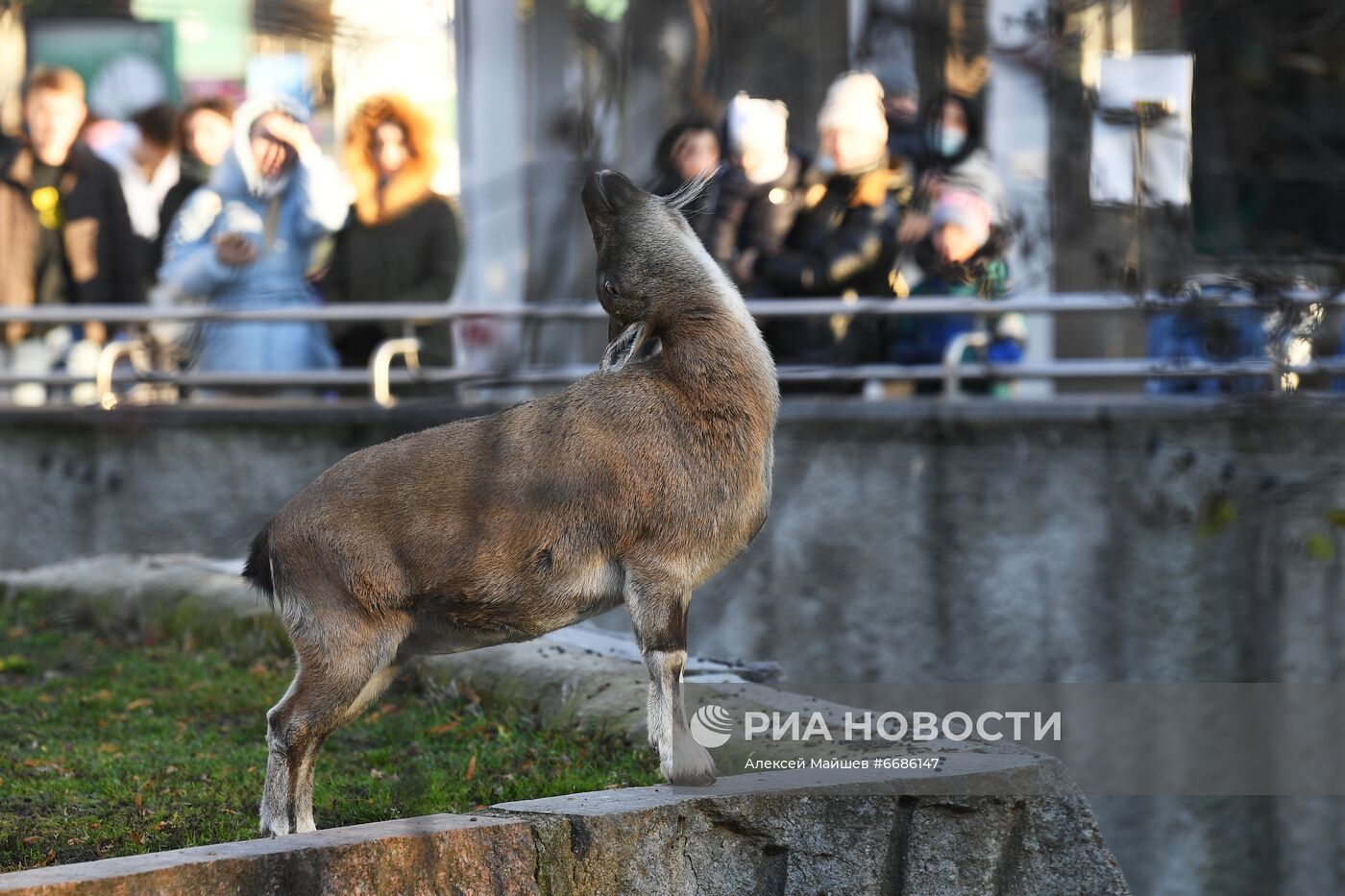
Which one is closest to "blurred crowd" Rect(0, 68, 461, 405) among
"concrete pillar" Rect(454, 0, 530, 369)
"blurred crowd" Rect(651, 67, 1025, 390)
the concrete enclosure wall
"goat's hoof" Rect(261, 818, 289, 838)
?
"concrete pillar" Rect(454, 0, 530, 369)

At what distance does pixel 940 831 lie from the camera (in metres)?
4.70

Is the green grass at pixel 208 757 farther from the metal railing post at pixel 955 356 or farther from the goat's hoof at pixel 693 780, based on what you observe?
the metal railing post at pixel 955 356

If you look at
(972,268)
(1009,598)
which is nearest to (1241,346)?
(972,268)

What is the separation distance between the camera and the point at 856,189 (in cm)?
384

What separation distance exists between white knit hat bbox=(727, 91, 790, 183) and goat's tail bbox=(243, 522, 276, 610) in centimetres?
162

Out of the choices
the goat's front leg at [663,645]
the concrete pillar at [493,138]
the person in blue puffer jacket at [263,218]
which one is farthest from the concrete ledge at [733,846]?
the concrete pillar at [493,138]

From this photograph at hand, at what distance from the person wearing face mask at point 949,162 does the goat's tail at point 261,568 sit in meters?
1.91

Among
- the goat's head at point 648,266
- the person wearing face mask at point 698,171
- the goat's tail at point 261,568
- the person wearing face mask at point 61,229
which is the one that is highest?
the person wearing face mask at point 61,229

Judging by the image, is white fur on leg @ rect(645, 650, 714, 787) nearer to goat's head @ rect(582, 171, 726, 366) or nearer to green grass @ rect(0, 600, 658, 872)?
green grass @ rect(0, 600, 658, 872)

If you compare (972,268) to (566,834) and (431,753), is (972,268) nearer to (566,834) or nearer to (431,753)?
(566,834)

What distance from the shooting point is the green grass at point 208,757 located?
493cm

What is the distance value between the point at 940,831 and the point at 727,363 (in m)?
1.46

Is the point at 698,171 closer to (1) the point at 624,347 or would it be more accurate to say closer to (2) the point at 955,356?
(1) the point at 624,347

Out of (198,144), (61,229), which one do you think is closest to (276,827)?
(198,144)
